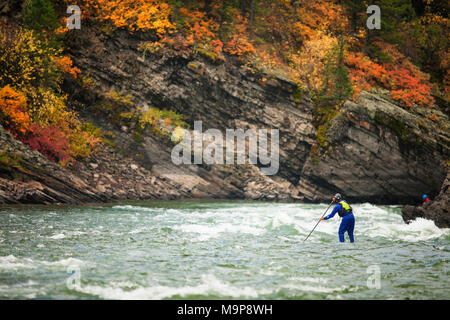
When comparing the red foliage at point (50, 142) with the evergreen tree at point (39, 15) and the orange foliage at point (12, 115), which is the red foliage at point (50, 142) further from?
the evergreen tree at point (39, 15)

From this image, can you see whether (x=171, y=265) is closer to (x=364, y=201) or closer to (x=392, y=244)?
(x=392, y=244)

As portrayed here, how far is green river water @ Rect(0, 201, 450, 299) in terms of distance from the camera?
29.9ft

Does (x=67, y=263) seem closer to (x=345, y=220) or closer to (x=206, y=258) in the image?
(x=206, y=258)

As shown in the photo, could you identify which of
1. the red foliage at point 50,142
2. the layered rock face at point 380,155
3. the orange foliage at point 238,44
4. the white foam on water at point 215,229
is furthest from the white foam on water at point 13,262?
the orange foliage at point 238,44

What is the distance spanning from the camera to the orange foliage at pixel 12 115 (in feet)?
71.9

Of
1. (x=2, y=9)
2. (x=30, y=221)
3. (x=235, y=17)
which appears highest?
(x=235, y=17)

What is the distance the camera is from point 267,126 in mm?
32812

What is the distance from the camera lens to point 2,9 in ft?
86.7

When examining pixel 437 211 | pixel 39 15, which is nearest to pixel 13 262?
pixel 437 211

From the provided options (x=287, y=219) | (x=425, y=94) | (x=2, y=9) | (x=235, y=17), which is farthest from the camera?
(x=235, y=17)

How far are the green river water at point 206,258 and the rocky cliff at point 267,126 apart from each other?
34.8 feet
